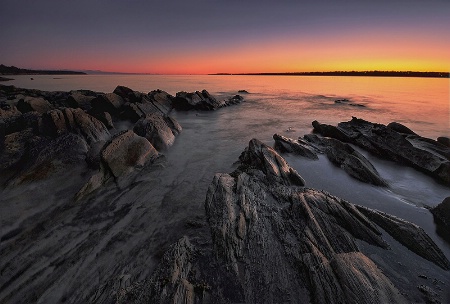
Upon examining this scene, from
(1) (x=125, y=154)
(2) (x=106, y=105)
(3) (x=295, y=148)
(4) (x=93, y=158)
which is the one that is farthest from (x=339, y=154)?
(2) (x=106, y=105)

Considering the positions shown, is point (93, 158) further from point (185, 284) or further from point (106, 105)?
point (106, 105)

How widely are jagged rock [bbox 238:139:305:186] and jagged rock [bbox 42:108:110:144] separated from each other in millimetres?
11409

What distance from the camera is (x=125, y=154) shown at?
1353cm

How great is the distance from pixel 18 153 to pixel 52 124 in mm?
3206

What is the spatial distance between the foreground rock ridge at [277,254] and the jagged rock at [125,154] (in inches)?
229

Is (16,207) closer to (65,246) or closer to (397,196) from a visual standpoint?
(65,246)

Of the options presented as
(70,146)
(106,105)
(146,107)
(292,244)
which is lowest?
(292,244)

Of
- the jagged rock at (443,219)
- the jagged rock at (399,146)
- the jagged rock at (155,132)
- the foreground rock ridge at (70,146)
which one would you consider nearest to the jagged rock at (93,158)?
the foreground rock ridge at (70,146)

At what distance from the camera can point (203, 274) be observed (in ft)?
20.9

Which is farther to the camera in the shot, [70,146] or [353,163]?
[353,163]

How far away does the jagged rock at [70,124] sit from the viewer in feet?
54.0

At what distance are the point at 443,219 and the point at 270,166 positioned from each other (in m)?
7.36

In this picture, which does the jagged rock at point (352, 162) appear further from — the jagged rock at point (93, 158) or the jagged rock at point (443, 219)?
the jagged rock at point (93, 158)

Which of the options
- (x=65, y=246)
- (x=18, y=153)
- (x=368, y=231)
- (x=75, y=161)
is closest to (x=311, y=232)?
(x=368, y=231)
